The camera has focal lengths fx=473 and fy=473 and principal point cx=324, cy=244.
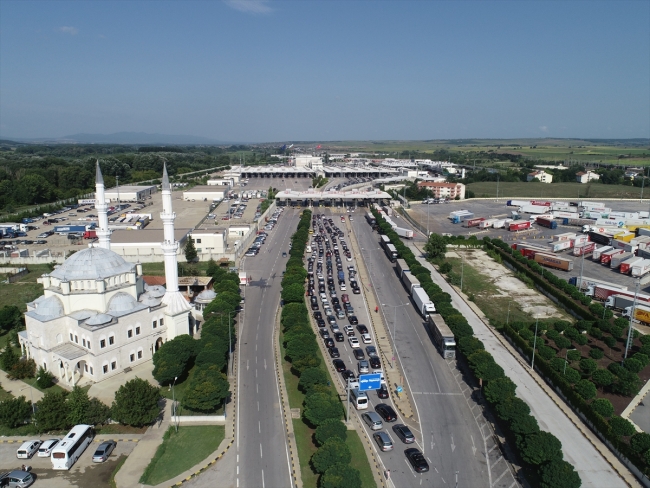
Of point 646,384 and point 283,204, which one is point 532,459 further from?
point 283,204

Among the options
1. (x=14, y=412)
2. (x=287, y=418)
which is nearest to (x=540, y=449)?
(x=287, y=418)

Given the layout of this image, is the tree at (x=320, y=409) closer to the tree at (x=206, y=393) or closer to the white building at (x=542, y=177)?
the tree at (x=206, y=393)

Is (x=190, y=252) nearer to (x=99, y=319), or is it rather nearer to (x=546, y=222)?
(x=99, y=319)

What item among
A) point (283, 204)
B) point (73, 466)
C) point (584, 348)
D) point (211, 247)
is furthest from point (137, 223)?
point (584, 348)

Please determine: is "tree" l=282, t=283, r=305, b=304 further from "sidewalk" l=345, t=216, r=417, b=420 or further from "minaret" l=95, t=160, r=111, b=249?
"minaret" l=95, t=160, r=111, b=249

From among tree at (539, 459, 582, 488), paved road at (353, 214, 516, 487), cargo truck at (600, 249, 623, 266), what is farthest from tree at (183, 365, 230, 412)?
cargo truck at (600, 249, 623, 266)

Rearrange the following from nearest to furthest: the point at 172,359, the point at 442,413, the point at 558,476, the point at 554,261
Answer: the point at 558,476, the point at 442,413, the point at 172,359, the point at 554,261
